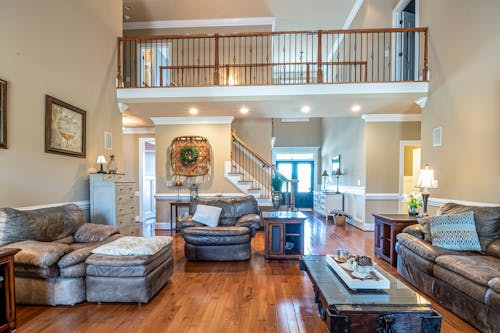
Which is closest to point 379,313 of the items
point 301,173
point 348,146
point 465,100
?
point 465,100

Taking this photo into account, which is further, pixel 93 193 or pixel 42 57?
pixel 93 193

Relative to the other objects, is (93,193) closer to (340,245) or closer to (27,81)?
(27,81)

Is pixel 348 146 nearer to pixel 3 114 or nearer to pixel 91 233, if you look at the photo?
pixel 91 233

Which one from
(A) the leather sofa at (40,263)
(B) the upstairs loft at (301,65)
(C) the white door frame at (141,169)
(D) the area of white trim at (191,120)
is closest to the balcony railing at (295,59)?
(B) the upstairs loft at (301,65)

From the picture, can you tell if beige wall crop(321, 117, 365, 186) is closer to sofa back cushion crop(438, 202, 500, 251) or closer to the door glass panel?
the door glass panel

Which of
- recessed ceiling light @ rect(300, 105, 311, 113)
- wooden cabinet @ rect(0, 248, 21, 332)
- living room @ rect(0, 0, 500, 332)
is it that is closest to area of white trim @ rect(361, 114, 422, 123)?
living room @ rect(0, 0, 500, 332)

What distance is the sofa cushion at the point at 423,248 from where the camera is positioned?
8.77ft

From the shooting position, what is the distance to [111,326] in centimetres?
222

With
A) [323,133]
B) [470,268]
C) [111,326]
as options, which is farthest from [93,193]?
[323,133]

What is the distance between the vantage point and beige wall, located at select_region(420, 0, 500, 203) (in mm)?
3100

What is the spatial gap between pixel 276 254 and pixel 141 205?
Answer: 4.64 meters

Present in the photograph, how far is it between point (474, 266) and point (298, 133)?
8.27 meters

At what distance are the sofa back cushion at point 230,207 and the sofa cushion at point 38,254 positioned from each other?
2164 mm

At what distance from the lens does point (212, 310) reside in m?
A: 2.49
